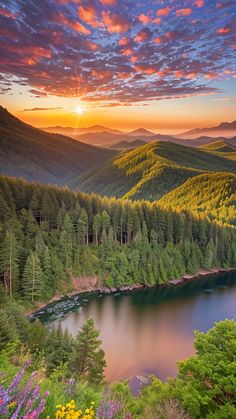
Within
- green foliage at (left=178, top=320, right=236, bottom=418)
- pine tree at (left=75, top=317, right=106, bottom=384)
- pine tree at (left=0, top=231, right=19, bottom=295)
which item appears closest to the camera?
green foliage at (left=178, top=320, right=236, bottom=418)

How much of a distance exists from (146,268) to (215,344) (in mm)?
61853

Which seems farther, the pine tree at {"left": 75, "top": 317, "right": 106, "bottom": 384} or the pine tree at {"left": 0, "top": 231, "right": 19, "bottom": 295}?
the pine tree at {"left": 0, "top": 231, "right": 19, "bottom": 295}

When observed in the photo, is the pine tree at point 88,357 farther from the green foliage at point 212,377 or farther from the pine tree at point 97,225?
the pine tree at point 97,225

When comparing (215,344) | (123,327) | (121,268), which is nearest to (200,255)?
(121,268)

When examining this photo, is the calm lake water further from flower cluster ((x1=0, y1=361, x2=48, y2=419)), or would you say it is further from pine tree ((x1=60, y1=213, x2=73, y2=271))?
flower cluster ((x1=0, y1=361, x2=48, y2=419))

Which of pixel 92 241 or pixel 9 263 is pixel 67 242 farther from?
pixel 9 263

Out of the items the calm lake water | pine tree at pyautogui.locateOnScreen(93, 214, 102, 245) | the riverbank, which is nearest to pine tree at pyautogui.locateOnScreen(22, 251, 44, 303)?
the riverbank

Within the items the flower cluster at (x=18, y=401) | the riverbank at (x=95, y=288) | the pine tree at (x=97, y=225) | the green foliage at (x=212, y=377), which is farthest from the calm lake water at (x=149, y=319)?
the flower cluster at (x=18, y=401)

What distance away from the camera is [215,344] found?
21.7 metres

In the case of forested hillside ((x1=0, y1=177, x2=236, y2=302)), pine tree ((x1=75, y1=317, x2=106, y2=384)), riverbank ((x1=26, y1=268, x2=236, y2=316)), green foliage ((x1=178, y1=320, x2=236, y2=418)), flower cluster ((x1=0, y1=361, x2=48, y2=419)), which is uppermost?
flower cluster ((x1=0, y1=361, x2=48, y2=419))

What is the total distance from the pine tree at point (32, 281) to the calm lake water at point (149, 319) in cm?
403

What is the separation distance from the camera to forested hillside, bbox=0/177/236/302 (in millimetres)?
66750

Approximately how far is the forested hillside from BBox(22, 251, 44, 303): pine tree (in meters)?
0.20

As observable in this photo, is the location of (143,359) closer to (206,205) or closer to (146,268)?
(146,268)
